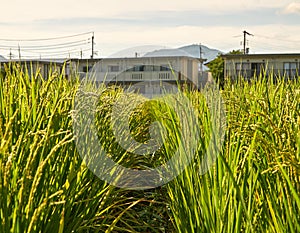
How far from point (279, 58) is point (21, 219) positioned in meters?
35.5

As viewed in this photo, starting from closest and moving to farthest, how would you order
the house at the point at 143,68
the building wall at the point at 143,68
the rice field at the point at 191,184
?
the rice field at the point at 191,184
the house at the point at 143,68
the building wall at the point at 143,68

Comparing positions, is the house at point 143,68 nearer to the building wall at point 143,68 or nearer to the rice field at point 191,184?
the building wall at point 143,68

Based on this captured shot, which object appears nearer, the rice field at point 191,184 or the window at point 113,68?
the rice field at point 191,184

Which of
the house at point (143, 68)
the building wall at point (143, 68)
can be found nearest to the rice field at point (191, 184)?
the house at point (143, 68)

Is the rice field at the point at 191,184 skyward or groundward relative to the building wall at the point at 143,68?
groundward

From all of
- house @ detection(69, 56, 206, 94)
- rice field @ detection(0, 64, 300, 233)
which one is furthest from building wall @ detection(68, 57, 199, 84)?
rice field @ detection(0, 64, 300, 233)

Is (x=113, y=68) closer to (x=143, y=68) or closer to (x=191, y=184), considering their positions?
(x=143, y=68)

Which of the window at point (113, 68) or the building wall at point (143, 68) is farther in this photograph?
the window at point (113, 68)

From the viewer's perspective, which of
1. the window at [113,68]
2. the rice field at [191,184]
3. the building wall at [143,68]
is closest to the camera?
the rice field at [191,184]

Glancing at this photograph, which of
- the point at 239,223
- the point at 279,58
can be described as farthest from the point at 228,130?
the point at 279,58

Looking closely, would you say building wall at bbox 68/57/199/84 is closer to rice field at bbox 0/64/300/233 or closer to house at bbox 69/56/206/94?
house at bbox 69/56/206/94

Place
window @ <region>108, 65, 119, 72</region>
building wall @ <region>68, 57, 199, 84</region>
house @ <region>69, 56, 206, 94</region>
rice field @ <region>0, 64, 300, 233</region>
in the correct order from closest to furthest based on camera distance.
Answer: rice field @ <region>0, 64, 300, 233</region>, house @ <region>69, 56, 206, 94</region>, building wall @ <region>68, 57, 199, 84</region>, window @ <region>108, 65, 119, 72</region>

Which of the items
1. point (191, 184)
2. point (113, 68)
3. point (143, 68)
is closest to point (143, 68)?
point (143, 68)

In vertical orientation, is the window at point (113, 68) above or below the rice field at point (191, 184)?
above
